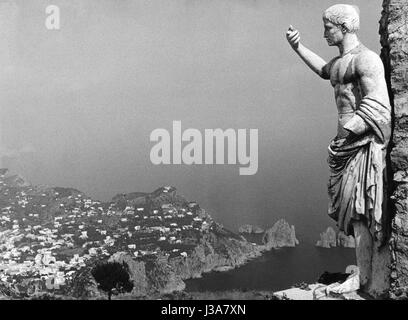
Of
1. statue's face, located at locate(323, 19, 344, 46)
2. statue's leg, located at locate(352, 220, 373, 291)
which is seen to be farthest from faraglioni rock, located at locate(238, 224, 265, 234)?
statue's face, located at locate(323, 19, 344, 46)

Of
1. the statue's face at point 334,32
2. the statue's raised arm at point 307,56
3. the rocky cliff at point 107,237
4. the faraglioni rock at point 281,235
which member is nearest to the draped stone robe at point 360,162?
the statue's face at point 334,32

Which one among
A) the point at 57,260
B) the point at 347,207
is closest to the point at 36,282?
the point at 57,260

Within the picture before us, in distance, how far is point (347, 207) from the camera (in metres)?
4.98

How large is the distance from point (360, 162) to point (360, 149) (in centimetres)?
12

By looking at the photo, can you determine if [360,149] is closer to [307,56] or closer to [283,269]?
[307,56]

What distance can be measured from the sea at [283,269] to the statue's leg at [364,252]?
156 inches

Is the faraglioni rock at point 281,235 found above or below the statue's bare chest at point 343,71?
below

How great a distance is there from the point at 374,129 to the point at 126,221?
223 inches

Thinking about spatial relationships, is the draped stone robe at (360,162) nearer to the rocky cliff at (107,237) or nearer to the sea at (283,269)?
the sea at (283,269)

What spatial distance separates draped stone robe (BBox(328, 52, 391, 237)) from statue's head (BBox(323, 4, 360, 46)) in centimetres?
33

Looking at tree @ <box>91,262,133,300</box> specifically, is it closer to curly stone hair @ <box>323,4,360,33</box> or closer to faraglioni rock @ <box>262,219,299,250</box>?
faraglioni rock @ <box>262,219,299,250</box>

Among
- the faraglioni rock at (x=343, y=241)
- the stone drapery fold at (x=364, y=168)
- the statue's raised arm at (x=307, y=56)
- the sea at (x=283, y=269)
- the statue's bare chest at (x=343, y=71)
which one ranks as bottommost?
the sea at (x=283, y=269)

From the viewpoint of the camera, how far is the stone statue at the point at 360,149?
479 centimetres

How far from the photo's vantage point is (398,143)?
4.75 meters
